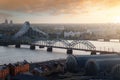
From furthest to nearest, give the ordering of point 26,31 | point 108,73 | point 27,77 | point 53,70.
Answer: point 26,31
point 53,70
point 108,73
point 27,77

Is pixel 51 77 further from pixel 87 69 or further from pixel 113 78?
pixel 113 78

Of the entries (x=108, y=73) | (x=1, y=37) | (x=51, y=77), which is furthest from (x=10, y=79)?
(x=1, y=37)

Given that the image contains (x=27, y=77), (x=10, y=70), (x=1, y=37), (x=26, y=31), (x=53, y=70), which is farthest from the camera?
(x=26, y=31)

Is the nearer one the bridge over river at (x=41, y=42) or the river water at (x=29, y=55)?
the river water at (x=29, y=55)

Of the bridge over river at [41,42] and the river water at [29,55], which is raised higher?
the bridge over river at [41,42]

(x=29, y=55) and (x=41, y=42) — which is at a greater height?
(x=41, y=42)

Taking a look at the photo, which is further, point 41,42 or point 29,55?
point 41,42

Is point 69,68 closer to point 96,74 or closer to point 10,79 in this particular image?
point 96,74

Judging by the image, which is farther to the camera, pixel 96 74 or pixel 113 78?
pixel 96 74
